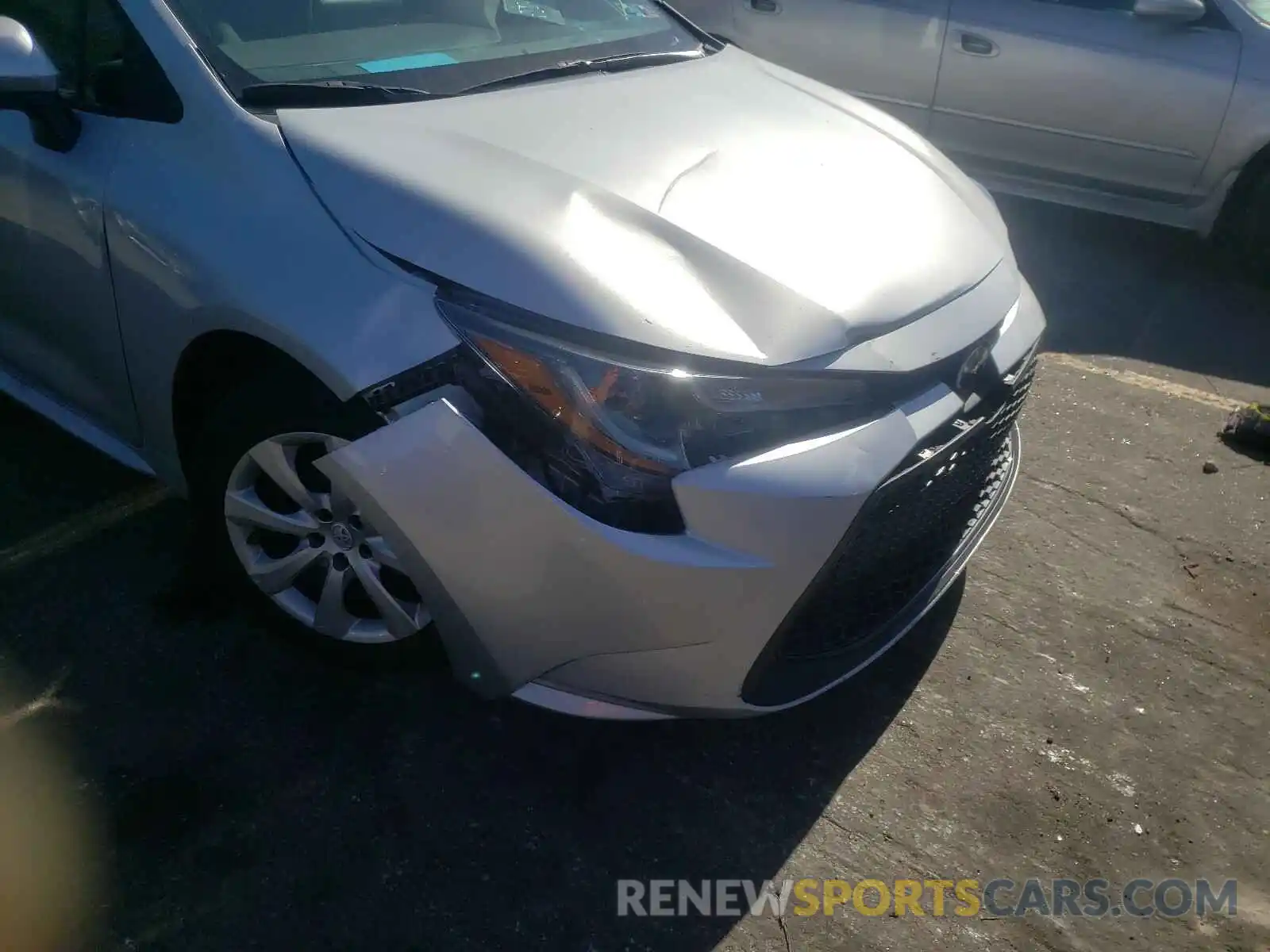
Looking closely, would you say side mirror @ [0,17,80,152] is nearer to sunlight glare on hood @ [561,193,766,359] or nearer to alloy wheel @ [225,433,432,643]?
alloy wheel @ [225,433,432,643]

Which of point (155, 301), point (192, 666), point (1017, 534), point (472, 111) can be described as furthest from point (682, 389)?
point (1017, 534)

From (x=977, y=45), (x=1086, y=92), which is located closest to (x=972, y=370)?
(x=1086, y=92)

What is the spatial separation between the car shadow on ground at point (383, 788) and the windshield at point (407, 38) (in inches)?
51.9

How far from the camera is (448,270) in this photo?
2.05 meters

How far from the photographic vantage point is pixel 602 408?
77.8 inches

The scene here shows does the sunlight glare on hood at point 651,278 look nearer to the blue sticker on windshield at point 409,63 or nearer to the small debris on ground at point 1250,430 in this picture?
the blue sticker on windshield at point 409,63

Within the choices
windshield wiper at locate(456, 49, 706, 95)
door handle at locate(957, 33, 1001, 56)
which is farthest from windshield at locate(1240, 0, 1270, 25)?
windshield wiper at locate(456, 49, 706, 95)

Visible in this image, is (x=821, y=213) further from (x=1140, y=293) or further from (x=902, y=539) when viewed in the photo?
(x=1140, y=293)

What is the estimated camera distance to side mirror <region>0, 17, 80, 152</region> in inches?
93.7

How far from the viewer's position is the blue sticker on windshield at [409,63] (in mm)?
2627

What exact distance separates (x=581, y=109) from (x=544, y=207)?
580mm

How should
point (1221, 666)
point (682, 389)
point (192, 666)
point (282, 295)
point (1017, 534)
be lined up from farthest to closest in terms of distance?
point (1017, 534), point (1221, 666), point (192, 666), point (282, 295), point (682, 389)

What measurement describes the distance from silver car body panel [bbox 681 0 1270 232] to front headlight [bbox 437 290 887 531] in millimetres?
4290

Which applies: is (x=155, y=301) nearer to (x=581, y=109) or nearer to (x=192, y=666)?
(x=192, y=666)
